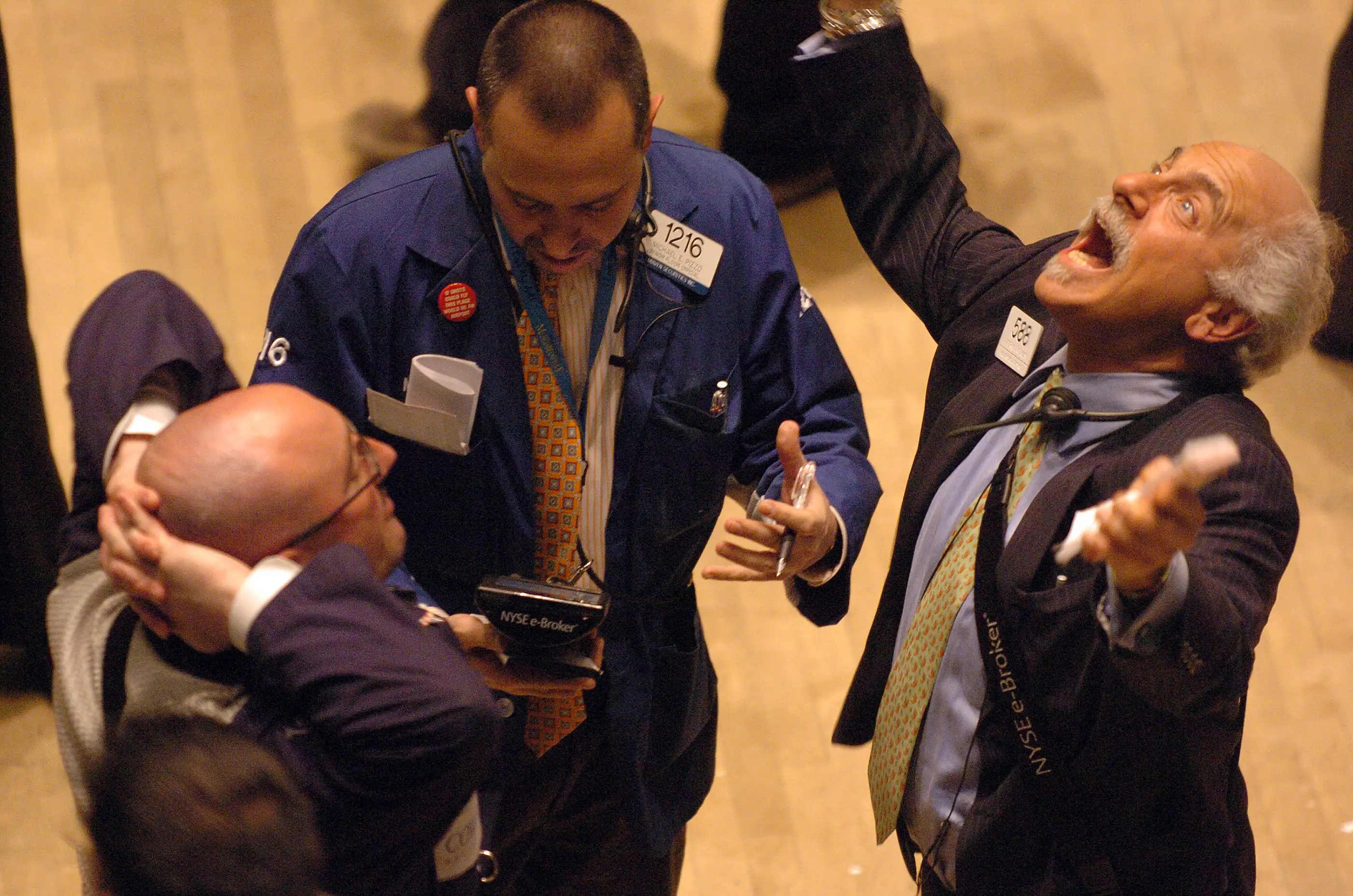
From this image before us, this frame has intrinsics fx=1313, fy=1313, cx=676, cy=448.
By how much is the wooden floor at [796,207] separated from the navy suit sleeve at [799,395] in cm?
123

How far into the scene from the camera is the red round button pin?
206 centimetres

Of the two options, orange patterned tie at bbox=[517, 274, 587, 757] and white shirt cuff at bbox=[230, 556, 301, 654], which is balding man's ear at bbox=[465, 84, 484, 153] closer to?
orange patterned tie at bbox=[517, 274, 587, 757]

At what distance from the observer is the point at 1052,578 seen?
1956mm

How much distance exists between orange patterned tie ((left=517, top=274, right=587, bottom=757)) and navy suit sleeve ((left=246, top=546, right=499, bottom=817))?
64cm

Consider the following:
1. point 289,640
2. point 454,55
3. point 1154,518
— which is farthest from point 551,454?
point 454,55

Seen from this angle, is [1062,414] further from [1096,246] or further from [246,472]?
[246,472]

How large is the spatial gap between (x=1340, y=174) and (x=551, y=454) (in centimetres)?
325

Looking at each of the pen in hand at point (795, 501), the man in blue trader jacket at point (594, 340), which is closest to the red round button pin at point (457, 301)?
the man in blue trader jacket at point (594, 340)

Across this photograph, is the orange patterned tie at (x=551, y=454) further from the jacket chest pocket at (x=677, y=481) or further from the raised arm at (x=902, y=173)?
the raised arm at (x=902, y=173)

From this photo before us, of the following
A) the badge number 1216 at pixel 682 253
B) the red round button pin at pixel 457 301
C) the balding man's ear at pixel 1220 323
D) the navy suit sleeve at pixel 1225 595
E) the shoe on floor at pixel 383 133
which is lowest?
the shoe on floor at pixel 383 133

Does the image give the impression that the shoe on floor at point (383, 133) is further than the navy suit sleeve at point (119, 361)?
Yes

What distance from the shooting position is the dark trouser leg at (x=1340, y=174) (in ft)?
13.7

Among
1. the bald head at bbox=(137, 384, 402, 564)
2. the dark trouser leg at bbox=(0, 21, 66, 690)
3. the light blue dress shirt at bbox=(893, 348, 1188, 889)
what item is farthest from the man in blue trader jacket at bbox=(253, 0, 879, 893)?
the dark trouser leg at bbox=(0, 21, 66, 690)

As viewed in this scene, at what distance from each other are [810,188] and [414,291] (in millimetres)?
2692
